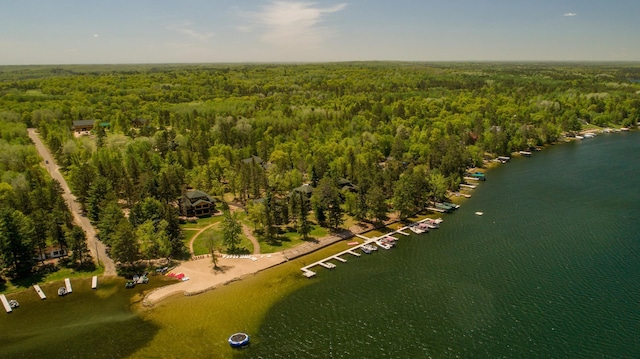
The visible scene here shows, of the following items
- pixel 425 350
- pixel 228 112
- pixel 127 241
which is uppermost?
pixel 228 112

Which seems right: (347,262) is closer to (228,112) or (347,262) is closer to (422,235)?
(422,235)

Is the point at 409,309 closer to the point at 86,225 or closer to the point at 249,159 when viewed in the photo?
the point at 86,225

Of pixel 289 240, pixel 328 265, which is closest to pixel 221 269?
pixel 289 240

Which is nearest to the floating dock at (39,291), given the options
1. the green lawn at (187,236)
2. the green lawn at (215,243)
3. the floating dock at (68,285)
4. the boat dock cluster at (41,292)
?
the boat dock cluster at (41,292)

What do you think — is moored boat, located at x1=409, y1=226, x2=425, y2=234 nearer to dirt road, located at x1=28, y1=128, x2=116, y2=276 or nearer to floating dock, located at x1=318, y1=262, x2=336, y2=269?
floating dock, located at x1=318, y1=262, x2=336, y2=269

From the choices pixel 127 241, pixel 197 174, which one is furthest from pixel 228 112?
pixel 127 241

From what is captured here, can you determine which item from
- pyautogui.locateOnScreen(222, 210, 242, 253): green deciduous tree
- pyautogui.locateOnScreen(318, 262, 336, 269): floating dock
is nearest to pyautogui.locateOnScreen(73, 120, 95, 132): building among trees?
pyautogui.locateOnScreen(222, 210, 242, 253): green deciduous tree

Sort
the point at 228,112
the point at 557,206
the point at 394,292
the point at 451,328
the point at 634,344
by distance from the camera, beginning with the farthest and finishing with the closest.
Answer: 1. the point at 228,112
2. the point at 557,206
3. the point at 394,292
4. the point at 451,328
5. the point at 634,344
